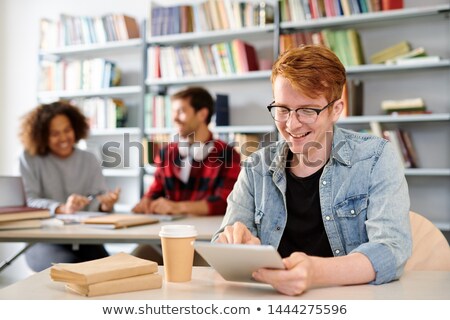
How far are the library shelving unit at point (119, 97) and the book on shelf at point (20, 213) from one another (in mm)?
2318

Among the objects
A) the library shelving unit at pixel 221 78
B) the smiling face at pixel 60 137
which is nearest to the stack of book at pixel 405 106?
the library shelving unit at pixel 221 78

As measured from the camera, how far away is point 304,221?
1.56 m

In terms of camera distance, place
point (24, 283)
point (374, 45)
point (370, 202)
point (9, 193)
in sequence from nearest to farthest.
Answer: point (24, 283) < point (370, 202) < point (9, 193) < point (374, 45)

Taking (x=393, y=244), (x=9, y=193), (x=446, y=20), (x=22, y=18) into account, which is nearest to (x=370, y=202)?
(x=393, y=244)

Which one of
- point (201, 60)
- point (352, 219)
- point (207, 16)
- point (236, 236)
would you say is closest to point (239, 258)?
point (236, 236)

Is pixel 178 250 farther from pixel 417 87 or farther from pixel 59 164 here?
pixel 417 87

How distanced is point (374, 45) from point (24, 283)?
132 inches

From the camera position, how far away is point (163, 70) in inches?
178

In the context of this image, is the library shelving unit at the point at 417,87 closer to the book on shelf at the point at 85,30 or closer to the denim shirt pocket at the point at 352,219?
the book on shelf at the point at 85,30

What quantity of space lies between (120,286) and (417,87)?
10.6 feet

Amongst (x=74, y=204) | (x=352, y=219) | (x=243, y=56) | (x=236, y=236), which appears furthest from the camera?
(x=243, y=56)

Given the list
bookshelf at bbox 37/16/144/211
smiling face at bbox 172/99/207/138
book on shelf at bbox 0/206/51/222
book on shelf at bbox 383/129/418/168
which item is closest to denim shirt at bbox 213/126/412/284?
book on shelf at bbox 0/206/51/222

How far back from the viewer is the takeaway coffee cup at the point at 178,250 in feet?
3.92

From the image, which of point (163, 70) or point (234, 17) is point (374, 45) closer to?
point (234, 17)
